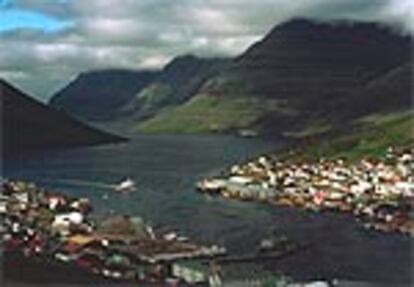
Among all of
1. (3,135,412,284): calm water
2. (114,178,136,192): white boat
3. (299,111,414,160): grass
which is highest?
(299,111,414,160): grass

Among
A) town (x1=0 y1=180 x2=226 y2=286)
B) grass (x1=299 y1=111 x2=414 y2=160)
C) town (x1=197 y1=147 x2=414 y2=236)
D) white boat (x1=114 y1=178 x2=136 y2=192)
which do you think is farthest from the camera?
grass (x1=299 y1=111 x2=414 y2=160)

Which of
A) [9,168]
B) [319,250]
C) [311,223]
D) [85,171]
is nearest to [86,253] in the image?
[319,250]

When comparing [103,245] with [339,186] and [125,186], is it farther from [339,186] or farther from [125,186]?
[125,186]

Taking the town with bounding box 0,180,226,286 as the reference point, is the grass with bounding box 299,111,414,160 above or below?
above

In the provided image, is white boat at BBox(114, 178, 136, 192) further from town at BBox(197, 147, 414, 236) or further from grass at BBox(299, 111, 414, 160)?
grass at BBox(299, 111, 414, 160)

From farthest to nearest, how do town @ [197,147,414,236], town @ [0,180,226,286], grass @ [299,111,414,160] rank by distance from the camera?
grass @ [299,111,414,160] → town @ [197,147,414,236] → town @ [0,180,226,286]

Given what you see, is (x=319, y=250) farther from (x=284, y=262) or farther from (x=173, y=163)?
(x=173, y=163)

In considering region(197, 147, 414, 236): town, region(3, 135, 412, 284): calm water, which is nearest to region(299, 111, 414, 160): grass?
region(197, 147, 414, 236): town

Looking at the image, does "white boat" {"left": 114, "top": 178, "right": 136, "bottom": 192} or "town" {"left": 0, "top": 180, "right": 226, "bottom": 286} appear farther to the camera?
"white boat" {"left": 114, "top": 178, "right": 136, "bottom": 192}

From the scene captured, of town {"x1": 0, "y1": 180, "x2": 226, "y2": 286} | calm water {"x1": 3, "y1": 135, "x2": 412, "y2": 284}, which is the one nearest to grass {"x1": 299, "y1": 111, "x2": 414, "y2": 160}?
calm water {"x1": 3, "y1": 135, "x2": 412, "y2": 284}

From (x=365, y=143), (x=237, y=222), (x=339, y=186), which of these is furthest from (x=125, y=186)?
(x=365, y=143)
